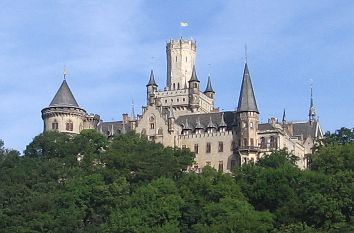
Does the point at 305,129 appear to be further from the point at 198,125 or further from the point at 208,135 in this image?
the point at 208,135

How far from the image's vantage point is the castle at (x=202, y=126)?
388ft

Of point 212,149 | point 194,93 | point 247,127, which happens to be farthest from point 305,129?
Result: point 212,149

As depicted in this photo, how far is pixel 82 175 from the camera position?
104 metres

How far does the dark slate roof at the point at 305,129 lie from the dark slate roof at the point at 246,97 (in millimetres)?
11623

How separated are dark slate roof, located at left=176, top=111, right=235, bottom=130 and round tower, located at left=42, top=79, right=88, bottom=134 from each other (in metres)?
11.5

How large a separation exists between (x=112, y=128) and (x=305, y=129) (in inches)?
914

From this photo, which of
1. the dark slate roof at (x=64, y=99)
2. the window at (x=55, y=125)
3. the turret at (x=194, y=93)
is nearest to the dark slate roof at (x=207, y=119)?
the turret at (x=194, y=93)

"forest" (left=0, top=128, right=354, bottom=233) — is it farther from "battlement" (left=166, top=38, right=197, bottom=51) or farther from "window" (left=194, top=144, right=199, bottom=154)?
"battlement" (left=166, top=38, right=197, bottom=51)

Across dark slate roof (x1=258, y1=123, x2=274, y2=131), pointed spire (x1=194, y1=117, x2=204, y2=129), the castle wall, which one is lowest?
the castle wall

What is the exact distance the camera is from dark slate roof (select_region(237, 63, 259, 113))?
390 ft

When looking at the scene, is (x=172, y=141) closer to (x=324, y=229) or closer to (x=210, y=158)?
(x=210, y=158)

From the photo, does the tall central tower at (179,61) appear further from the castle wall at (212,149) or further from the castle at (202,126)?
the castle wall at (212,149)

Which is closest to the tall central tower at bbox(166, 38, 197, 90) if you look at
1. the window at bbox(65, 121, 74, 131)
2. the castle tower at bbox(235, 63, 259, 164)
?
the window at bbox(65, 121, 74, 131)

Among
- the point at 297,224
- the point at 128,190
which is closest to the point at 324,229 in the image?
the point at 297,224
